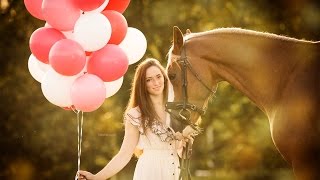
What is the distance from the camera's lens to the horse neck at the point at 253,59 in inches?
200

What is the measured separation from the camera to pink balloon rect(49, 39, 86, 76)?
5.30 m

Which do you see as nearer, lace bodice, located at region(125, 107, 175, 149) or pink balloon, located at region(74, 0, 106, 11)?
lace bodice, located at region(125, 107, 175, 149)

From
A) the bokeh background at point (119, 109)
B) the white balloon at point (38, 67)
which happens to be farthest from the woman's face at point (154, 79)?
the bokeh background at point (119, 109)

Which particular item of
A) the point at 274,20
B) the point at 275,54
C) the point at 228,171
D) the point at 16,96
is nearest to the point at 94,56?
the point at 275,54

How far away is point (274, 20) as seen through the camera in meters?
10.6

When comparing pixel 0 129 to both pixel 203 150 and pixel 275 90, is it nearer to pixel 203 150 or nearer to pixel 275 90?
pixel 203 150

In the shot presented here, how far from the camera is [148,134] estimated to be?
486 centimetres

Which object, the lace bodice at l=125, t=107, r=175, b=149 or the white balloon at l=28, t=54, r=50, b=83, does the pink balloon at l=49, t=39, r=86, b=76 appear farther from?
the lace bodice at l=125, t=107, r=175, b=149

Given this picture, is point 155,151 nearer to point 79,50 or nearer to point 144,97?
point 144,97

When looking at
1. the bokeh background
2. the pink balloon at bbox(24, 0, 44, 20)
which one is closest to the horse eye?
the pink balloon at bbox(24, 0, 44, 20)

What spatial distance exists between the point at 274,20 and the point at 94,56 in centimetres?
566

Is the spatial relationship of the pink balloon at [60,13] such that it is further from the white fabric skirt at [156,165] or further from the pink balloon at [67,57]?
the white fabric skirt at [156,165]

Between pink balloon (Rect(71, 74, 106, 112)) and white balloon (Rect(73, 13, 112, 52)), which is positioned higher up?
white balloon (Rect(73, 13, 112, 52))

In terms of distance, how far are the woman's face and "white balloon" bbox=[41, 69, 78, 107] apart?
102 centimetres
